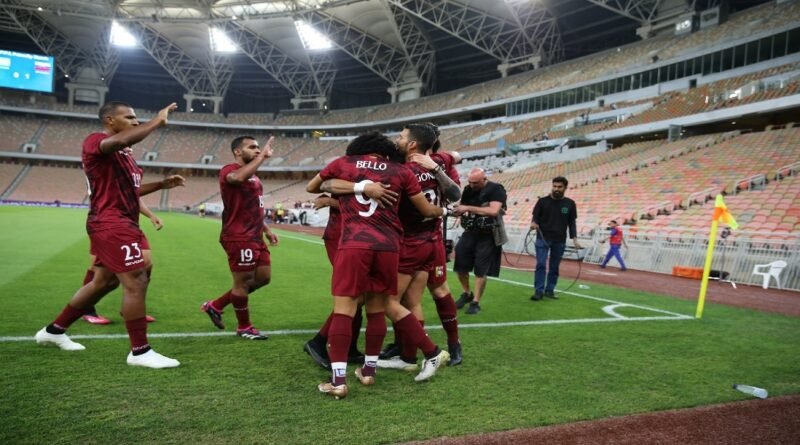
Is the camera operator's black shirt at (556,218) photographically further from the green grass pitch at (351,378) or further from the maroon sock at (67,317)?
the maroon sock at (67,317)

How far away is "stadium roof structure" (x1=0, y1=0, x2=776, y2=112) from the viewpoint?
44375 millimetres

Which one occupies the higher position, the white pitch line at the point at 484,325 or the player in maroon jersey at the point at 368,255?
the player in maroon jersey at the point at 368,255

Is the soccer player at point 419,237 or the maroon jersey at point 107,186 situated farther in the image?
the soccer player at point 419,237

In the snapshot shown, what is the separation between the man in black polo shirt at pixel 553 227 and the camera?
8266 mm

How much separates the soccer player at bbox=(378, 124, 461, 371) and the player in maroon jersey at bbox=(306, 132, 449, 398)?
1.12 ft

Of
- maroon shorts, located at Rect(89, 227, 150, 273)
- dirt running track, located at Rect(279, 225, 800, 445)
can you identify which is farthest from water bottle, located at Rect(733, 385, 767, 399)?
maroon shorts, located at Rect(89, 227, 150, 273)

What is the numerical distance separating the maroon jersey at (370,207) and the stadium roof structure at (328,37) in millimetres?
40720

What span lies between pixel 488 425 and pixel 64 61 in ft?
245

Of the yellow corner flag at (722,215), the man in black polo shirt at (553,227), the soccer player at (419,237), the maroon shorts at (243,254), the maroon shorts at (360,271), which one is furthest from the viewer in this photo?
the man in black polo shirt at (553,227)

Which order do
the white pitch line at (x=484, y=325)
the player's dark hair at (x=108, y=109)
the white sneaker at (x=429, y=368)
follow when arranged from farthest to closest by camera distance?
the white pitch line at (x=484, y=325), the player's dark hair at (x=108, y=109), the white sneaker at (x=429, y=368)

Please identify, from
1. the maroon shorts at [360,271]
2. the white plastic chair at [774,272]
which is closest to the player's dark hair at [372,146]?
the maroon shorts at [360,271]

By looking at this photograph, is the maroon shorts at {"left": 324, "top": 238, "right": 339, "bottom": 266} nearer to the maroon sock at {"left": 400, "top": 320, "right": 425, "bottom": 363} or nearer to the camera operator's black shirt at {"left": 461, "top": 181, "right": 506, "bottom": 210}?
the maroon sock at {"left": 400, "top": 320, "right": 425, "bottom": 363}

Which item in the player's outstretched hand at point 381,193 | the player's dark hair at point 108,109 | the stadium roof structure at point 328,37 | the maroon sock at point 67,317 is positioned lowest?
the maroon sock at point 67,317

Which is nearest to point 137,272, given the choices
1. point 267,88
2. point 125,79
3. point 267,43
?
point 267,43
